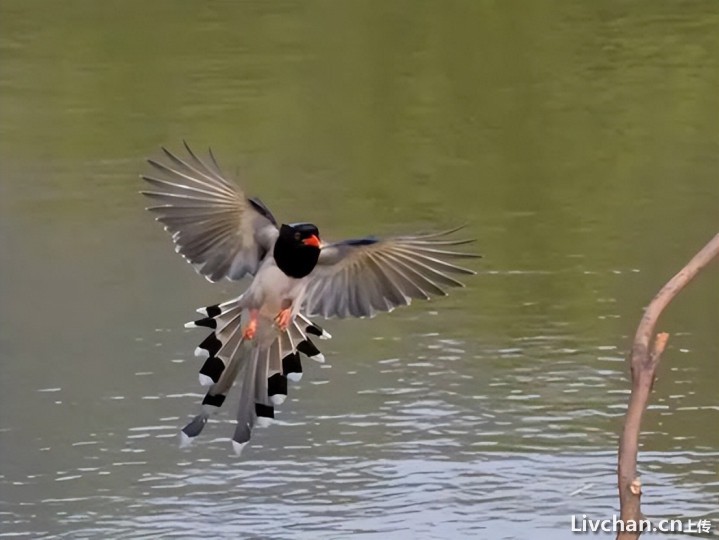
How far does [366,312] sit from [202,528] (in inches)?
76.1

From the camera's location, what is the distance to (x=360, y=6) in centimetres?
2034

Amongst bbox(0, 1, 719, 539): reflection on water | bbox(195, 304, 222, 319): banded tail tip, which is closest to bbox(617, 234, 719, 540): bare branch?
bbox(195, 304, 222, 319): banded tail tip

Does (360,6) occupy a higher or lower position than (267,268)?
higher

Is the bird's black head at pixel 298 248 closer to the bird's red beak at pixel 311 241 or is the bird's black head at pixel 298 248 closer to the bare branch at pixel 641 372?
the bird's red beak at pixel 311 241

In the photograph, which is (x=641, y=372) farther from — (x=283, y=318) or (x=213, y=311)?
(x=213, y=311)

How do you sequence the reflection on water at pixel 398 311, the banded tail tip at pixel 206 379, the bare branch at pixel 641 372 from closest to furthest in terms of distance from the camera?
the bare branch at pixel 641 372 → the banded tail tip at pixel 206 379 → the reflection on water at pixel 398 311

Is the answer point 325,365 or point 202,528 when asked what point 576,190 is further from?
point 202,528

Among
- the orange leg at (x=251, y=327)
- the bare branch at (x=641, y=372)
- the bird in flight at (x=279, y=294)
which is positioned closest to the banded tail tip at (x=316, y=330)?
the bird in flight at (x=279, y=294)

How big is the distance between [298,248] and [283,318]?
266mm

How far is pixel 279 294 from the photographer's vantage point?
4.30m

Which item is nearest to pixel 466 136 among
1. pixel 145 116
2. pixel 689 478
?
pixel 145 116

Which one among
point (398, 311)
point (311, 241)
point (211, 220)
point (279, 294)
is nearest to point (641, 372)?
point (311, 241)

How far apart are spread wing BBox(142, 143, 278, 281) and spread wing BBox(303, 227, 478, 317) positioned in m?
0.20

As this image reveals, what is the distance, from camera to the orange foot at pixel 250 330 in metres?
4.32
